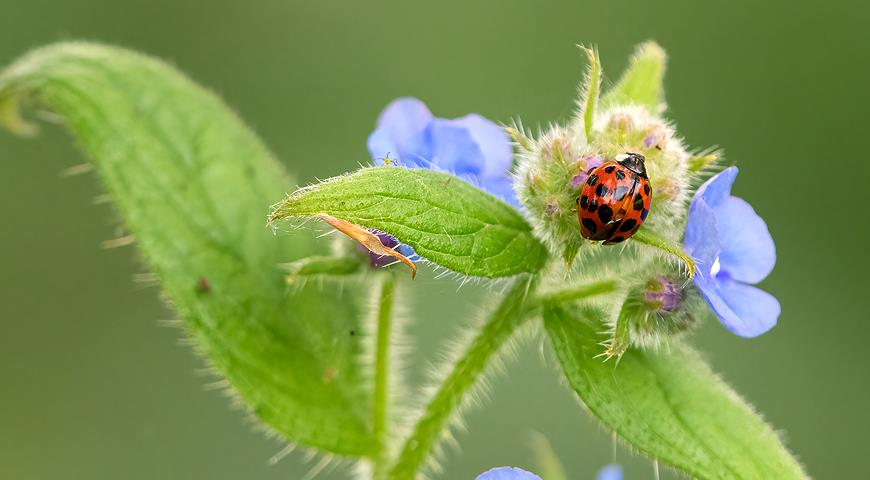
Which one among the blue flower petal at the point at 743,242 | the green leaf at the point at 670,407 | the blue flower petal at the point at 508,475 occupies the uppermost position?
the blue flower petal at the point at 743,242

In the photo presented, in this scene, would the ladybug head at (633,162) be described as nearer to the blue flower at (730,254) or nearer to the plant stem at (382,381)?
the blue flower at (730,254)

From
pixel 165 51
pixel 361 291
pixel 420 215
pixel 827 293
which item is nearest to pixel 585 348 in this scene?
pixel 420 215

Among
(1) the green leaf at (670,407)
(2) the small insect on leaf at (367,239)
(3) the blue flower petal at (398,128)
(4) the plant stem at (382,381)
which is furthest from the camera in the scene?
(4) the plant stem at (382,381)

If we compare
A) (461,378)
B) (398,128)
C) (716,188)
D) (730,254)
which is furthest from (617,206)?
(398,128)

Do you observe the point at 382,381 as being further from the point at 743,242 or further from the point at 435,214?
the point at 743,242

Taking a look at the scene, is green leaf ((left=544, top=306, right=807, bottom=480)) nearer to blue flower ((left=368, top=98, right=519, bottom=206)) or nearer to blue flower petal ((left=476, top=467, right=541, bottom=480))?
blue flower petal ((left=476, top=467, right=541, bottom=480))

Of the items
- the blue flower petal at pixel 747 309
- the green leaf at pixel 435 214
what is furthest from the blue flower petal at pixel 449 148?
the blue flower petal at pixel 747 309

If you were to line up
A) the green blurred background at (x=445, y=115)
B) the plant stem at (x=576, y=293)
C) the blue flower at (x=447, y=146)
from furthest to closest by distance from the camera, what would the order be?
1. the green blurred background at (x=445, y=115)
2. the blue flower at (x=447, y=146)
3. the plant stem at (x=576, y=293)

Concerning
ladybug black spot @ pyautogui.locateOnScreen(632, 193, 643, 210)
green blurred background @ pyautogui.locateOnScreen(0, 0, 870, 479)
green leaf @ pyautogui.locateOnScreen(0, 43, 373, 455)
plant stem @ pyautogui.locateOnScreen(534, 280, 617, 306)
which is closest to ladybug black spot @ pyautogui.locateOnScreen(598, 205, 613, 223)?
ladybug black spot @ pyautogui.locateOnScreen(632, 193, 643, 210)
